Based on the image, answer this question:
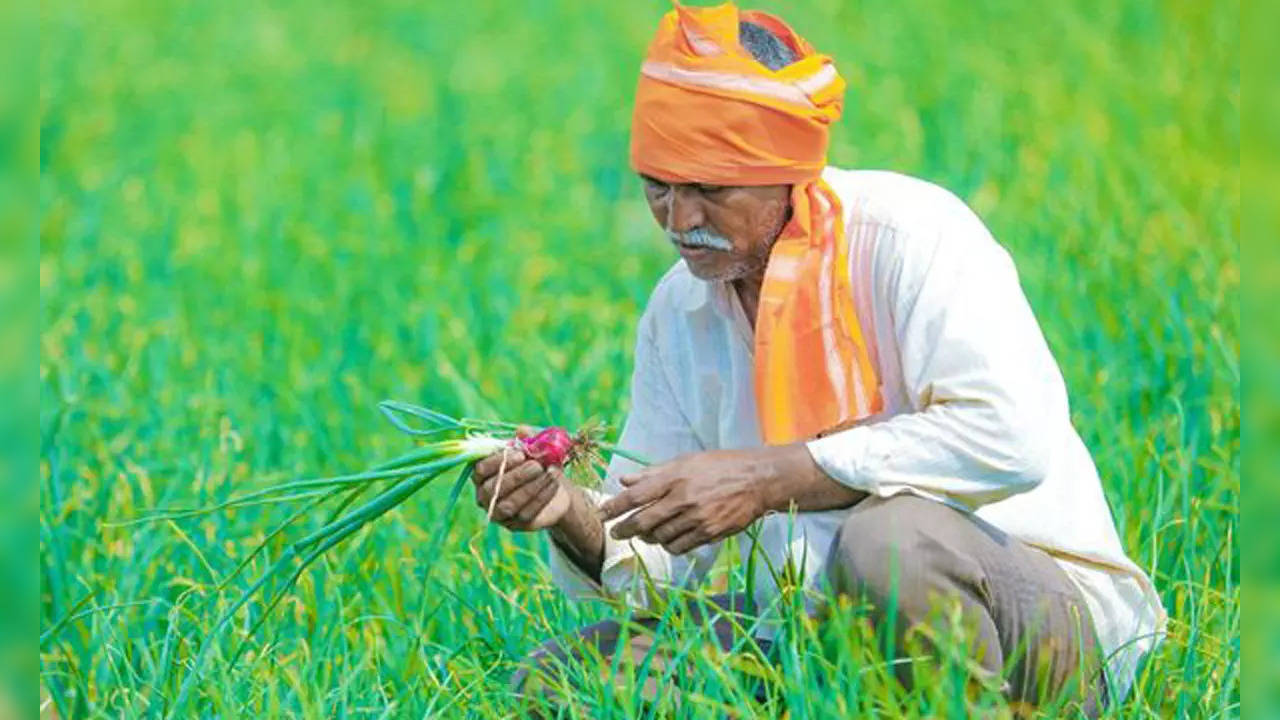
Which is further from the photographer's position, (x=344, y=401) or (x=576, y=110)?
(x=576, y=110)

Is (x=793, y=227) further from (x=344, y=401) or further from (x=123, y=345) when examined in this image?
(x=123, y=345)

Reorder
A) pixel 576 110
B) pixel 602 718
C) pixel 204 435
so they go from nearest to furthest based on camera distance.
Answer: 1. pixel 602 718
2. pixel 204 435
3. pixel 576 110

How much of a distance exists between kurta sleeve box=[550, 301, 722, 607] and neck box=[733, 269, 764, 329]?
128 millimetres

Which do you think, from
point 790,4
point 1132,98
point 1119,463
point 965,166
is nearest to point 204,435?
point 1119,463

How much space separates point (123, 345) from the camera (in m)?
5.23

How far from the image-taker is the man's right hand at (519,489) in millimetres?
3051

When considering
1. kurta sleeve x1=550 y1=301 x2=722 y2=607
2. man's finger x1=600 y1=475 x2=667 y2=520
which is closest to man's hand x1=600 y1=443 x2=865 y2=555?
man's finger x1=600 y1=475 x2=667 y2=520

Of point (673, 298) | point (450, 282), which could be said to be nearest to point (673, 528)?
point (673, 298)

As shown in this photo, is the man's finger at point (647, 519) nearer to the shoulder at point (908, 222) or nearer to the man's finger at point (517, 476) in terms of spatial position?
the man's finger at point (517, 476)

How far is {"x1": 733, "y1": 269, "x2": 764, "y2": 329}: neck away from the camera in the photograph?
10.8 feet

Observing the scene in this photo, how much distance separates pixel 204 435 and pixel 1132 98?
3.37 metres

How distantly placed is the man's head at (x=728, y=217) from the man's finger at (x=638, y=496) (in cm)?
36

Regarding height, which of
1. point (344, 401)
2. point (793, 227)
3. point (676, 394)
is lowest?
point (344, 401)

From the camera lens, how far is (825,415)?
126 inches
